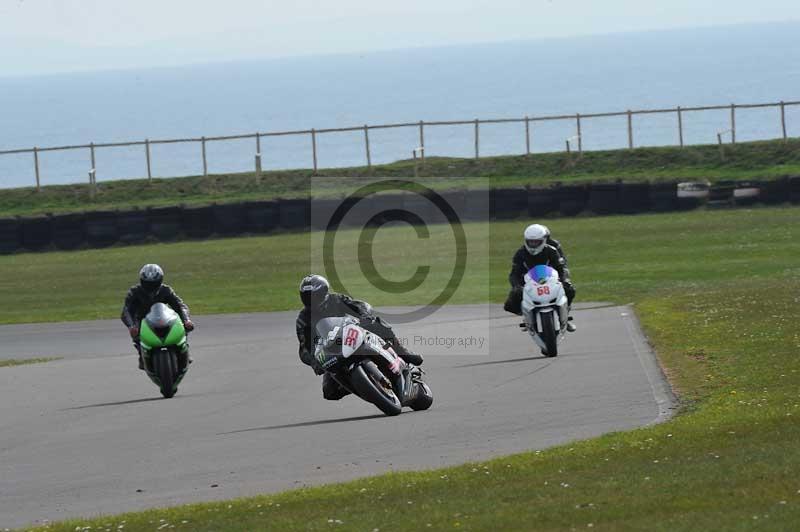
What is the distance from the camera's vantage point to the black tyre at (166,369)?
16391 millimetres

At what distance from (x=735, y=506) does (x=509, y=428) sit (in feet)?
14.4

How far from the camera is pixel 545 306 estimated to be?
17.5 metres

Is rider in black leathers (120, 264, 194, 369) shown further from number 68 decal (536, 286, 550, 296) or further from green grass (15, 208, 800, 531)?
green grass (15, 208, 800, 531)

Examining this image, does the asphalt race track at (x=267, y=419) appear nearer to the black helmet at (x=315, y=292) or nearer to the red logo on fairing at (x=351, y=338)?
→ the red logo on fairing at (x=351, y=338)

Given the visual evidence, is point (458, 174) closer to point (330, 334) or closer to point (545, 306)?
point (545, 306)

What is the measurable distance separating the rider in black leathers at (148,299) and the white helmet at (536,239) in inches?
168

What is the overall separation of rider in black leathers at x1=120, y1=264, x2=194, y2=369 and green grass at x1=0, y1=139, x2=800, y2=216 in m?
25.9

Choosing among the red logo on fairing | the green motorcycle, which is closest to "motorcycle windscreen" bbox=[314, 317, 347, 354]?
the red logo on fairing

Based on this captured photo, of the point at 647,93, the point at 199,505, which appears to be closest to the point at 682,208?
the point at 199,505

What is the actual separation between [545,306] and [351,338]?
5.29 meters

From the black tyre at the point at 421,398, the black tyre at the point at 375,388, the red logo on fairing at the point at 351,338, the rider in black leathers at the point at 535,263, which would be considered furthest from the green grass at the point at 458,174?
the red logo on fairing at the point at 351,338

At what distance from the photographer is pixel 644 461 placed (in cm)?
1012

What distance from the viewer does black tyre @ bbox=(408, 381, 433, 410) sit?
45.8 feet

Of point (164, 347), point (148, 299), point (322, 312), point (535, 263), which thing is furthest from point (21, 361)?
point (322, 312)
